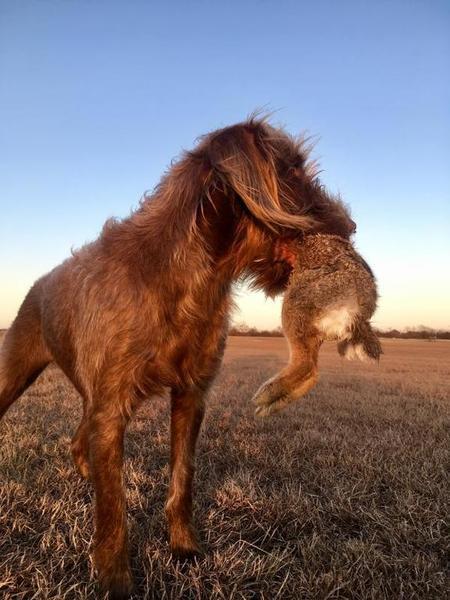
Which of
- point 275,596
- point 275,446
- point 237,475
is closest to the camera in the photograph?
point 275,596

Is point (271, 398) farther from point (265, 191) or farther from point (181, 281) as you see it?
point (265, 191)

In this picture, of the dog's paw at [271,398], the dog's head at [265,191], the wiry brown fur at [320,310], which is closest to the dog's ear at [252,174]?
the dog's head at [265,191]

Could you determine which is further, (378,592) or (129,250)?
(129,250)

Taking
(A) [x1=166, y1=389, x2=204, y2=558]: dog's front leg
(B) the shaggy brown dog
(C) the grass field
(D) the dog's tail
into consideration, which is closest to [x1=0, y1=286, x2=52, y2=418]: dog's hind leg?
(C) the grass field

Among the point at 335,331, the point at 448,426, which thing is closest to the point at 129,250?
the point at 335,331

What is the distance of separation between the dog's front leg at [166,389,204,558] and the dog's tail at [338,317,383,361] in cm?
97

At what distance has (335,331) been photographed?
7.96 ft

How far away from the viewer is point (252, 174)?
247cm

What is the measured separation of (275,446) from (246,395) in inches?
147

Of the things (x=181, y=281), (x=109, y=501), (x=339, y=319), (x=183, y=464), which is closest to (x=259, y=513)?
(x=183, y=464)

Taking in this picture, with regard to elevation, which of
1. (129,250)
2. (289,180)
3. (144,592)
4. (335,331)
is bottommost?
(144,592)

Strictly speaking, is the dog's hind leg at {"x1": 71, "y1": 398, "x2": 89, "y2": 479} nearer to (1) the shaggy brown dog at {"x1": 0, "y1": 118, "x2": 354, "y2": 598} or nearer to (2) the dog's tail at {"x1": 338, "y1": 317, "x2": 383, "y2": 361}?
(1) the shaggy brown dog at {"x1": 0, "y1": 118, "x2": 354, "y2": 598}

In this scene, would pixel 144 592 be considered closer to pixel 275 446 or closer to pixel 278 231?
pixel 278 231

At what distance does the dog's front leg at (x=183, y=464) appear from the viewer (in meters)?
2.74
